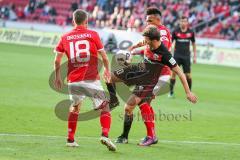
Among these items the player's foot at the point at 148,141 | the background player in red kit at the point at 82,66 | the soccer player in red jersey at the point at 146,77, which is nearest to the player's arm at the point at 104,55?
the background player in red kit at the point at 82,66

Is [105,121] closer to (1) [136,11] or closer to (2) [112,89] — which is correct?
(2) [112,89]

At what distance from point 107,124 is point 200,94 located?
10960 millimetres

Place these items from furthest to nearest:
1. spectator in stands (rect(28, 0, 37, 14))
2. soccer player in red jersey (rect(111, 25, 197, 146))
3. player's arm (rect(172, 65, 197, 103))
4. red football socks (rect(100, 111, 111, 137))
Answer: spectator in stands (rect(28, 0, 37, 14)) < soccer player in red jersey (rect(111, 25, 197, 146)) < red football socks (rect(100, 111, 111, 137)) < player's arm (rect(172, 65, 197, 103))

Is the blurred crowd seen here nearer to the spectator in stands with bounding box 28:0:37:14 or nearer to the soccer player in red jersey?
the spectator in stands with bounding box 28:0:37:14

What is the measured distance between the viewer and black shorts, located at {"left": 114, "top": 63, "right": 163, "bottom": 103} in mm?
11273

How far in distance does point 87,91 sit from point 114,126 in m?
3.22

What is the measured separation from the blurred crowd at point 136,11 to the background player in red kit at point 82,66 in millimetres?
28807

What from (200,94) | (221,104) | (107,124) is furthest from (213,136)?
(200,94)

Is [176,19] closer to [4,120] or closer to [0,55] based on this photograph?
[0,55]

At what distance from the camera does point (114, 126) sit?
1361cm

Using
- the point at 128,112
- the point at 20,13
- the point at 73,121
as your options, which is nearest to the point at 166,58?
the point at 128,112

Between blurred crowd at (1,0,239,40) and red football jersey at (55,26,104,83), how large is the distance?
28877 millimetres

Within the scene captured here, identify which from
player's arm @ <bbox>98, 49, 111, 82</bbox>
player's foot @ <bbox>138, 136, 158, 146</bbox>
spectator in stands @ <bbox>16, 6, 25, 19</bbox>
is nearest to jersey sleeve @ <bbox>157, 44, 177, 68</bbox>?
player's arm @ <bbox>98, 49, 111, 82</bbox>

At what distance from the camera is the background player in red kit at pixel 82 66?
1026 cm
